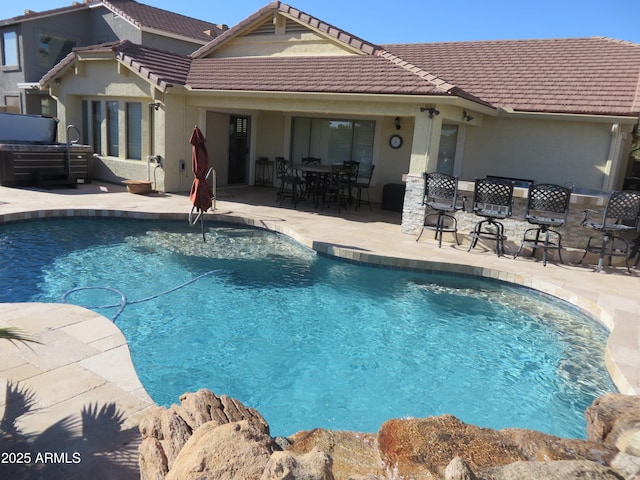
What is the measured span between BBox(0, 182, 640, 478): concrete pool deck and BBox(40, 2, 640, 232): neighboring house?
2007 millimetres

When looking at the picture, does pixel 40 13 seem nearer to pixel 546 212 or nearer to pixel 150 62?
pixel 150 62

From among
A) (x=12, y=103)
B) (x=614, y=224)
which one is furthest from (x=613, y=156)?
(x=12, y=103)

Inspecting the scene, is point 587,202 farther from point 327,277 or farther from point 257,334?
point 257,334

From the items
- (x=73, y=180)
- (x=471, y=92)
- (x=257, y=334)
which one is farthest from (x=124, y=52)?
(x=257, y=334)

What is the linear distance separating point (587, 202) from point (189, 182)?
37.8 feet

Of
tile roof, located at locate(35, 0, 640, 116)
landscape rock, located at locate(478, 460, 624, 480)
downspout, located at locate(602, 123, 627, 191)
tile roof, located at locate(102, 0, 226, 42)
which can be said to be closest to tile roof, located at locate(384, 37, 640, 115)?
tile roof, located at locate(35, 0, 640, 116)

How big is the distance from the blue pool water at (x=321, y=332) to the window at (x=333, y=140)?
21.1ft

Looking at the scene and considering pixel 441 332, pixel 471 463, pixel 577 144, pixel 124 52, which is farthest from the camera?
pixel 124 52

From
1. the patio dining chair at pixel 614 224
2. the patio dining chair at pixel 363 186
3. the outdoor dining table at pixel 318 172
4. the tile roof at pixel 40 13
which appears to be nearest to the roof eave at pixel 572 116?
the patio dining chair at pixel 614 224

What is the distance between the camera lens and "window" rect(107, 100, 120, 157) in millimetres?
16562

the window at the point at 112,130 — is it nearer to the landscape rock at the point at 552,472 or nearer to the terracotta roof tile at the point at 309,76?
the terracotta roof tile at the point at 309,76

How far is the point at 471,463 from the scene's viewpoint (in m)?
2.53

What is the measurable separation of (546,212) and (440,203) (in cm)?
215

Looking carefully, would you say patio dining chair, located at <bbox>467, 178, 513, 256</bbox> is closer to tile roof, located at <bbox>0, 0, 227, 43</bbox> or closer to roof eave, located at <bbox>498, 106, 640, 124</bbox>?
roof eave, located at <bbox>498, 106, 640, 124</bbox>
